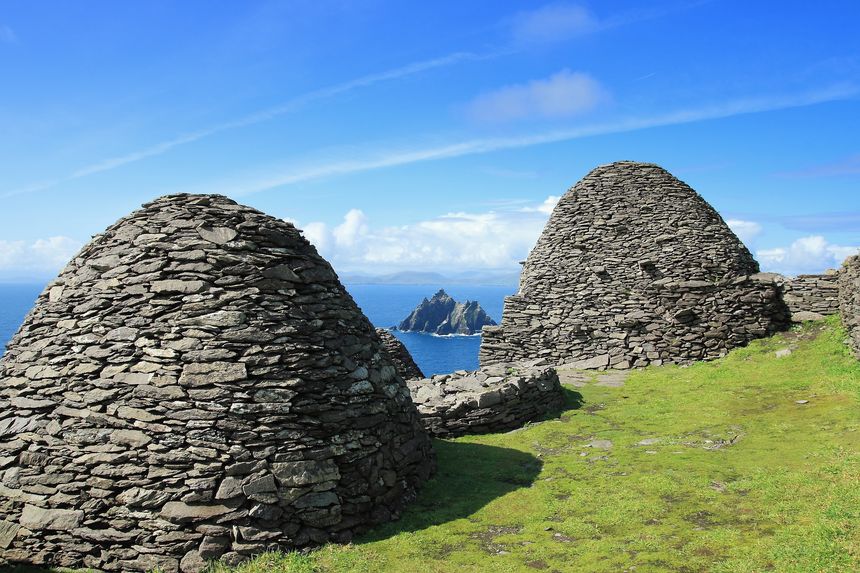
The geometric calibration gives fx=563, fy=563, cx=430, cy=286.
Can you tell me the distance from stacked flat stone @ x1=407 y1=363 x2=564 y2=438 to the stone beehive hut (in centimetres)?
731

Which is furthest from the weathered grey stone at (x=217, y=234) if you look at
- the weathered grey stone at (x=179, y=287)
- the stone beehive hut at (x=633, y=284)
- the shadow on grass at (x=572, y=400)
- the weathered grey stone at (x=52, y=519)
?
the stone beehive hut at (x=633, y=284)

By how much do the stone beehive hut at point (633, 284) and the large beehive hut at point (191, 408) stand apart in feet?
49.0

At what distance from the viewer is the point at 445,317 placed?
404 ft

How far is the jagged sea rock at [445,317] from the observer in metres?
119

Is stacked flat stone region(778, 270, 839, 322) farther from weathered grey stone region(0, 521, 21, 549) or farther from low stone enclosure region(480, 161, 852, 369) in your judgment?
weathered grey stone region(0, 521, 21, 549)

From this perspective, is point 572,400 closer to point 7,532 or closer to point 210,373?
point 210,373

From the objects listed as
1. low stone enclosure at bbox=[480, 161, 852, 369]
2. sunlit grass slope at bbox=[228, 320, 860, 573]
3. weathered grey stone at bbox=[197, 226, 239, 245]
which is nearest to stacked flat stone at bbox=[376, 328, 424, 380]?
low stone enclosure at bbox=[480, 161, 852, 369]

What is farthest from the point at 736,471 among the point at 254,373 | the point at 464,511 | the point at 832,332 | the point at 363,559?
the point at 832,332

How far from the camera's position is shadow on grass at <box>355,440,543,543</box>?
8.74 m

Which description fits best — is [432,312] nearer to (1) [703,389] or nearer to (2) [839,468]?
(1) [703,389]

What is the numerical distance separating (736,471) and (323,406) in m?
7.33

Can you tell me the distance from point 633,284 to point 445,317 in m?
101

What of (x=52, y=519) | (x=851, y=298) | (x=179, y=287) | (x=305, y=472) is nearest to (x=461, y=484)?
(x=305, y=472)

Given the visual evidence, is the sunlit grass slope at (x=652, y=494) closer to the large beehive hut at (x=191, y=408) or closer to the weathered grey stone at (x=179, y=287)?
the large beehive hut at (x=191, y=408)
